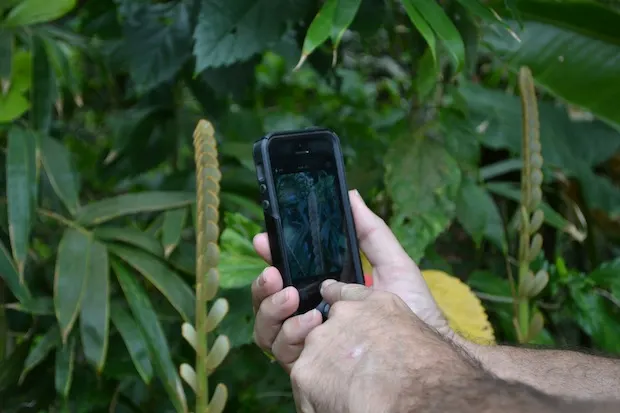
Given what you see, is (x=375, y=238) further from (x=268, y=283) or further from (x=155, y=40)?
(x=155, y=40)

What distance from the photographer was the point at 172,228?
0.94m

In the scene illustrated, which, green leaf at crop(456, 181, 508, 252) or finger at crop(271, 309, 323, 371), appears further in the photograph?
green leaf at crop(456, 181, 508, 252)

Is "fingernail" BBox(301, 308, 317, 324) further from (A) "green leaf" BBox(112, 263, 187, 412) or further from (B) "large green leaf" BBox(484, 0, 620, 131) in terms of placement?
(B) "large green leaf" BBox(484, 0, 620, 131)

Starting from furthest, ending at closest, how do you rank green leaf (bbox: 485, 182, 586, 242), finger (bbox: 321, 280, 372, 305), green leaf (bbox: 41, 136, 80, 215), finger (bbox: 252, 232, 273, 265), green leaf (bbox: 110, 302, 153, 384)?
green leaf (bbox: 485, 182, 586, 242), green leaf (bbox: 41, 136, 80, 215), green leaf (bbox: 110, 302, 153, 384), finger (bbox: 252, 232, 273, 265), finger (bbox: 321, 280, 372, 305)

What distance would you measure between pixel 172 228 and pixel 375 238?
308 millimetres

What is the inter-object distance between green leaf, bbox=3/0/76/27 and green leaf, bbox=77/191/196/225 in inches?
10.5

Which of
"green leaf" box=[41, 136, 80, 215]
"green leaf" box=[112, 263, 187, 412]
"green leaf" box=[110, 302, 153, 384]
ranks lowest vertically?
"green leaf" box=[110, 302, 153, 384]

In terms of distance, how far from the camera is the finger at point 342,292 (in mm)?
588

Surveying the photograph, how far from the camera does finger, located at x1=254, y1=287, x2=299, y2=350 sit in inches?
25.1

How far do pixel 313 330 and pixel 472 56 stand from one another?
567 mm

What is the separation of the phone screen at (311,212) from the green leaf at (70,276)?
31 cm

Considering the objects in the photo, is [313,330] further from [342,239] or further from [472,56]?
[472,56]

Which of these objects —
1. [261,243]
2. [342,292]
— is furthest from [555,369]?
[261,243]

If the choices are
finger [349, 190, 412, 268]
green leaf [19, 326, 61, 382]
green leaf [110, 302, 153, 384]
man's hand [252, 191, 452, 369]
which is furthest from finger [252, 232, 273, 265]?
green leaf [19, 326, 61, 382]
